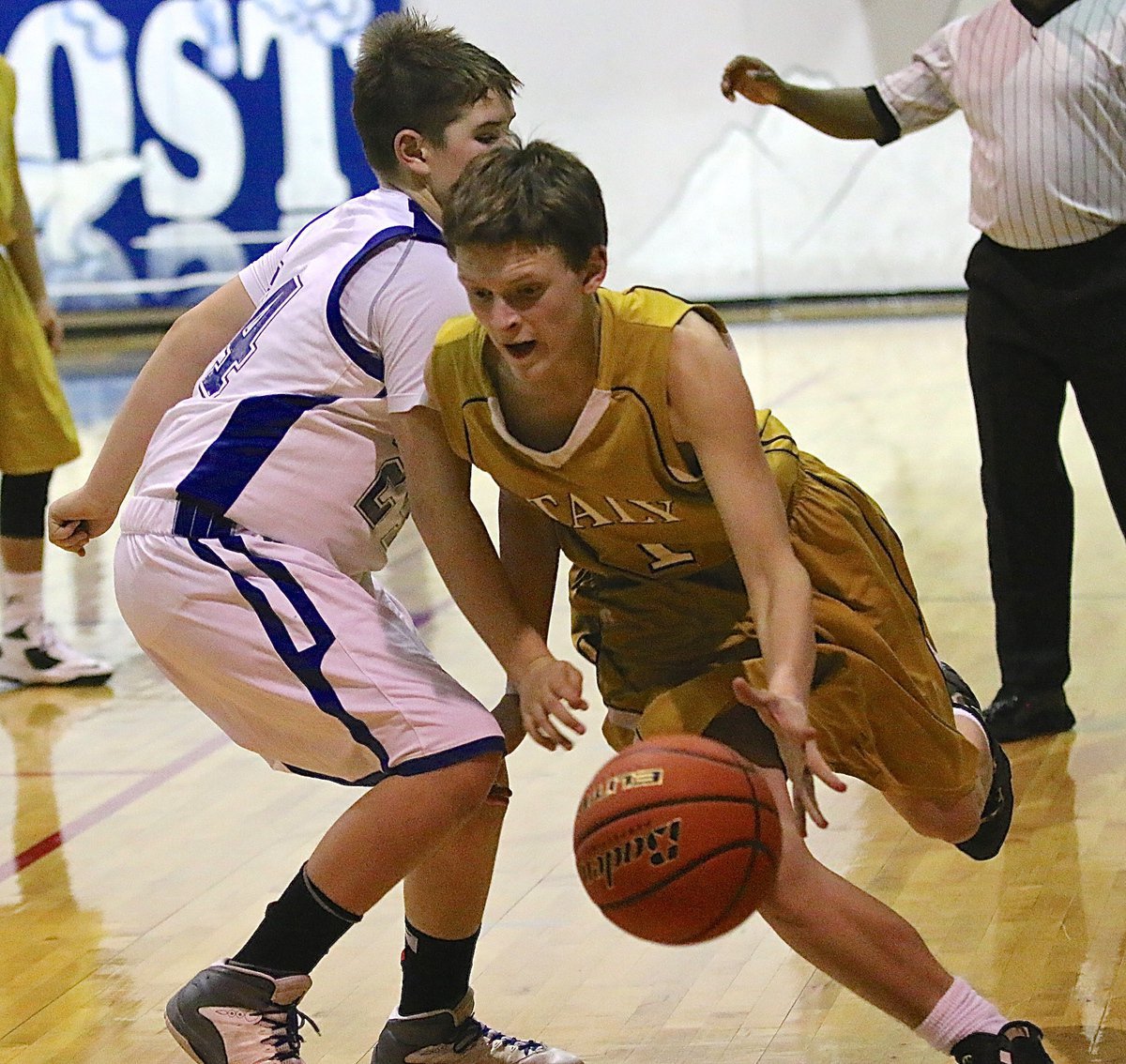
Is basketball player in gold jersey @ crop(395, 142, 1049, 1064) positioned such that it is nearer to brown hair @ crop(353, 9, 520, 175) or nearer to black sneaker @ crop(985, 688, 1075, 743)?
brown hair @ crop(353, 9, 520, 175)

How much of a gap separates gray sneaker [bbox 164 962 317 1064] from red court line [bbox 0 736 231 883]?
140 cm

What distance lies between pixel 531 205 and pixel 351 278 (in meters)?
0.46

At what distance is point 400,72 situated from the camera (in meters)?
2.87

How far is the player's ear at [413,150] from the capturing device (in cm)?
287

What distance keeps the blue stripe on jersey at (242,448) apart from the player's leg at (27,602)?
3046 millimetres

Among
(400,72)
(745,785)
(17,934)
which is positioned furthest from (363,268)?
(17,934)

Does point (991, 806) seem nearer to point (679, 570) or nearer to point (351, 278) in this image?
point (679, 570)

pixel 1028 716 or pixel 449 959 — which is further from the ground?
pixel 449 959

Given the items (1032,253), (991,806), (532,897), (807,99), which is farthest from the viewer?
(807,99)

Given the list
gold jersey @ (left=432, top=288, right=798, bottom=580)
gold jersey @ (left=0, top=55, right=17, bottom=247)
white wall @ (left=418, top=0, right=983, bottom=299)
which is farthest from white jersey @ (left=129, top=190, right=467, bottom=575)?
white wall @ (left=418, top=0, right=983, bottom=299)

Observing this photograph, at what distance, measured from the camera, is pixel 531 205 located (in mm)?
2459

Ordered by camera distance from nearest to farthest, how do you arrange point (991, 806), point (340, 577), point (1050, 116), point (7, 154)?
point (340, 577) → point (991, 806) → point (1050, 116) → point (7, 154)

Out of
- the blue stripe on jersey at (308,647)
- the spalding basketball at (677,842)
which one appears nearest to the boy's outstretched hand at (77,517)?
Answer: the blue stripe on jersey at (308,647)

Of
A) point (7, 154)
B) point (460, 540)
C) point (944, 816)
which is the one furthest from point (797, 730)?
point (7, 154)
